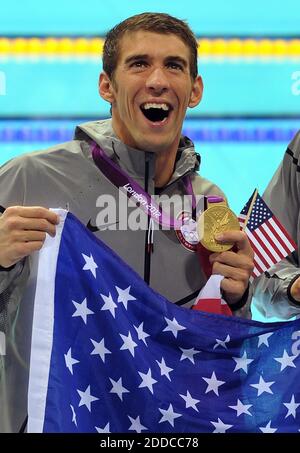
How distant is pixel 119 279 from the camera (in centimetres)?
222

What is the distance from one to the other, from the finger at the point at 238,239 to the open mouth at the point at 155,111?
37 cm

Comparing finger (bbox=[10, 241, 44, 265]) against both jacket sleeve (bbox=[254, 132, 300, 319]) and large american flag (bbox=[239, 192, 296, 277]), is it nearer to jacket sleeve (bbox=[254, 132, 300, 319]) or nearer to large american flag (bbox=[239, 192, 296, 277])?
large american flag (bbox=[239, 192, 296, 277])

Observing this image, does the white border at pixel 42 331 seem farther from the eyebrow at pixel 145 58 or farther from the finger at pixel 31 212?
the eyebrow at pixel 145 58

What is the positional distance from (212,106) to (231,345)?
11.7ft

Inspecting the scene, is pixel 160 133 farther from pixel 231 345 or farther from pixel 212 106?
pixel 212 106

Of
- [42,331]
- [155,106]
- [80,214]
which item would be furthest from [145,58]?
[42,331]

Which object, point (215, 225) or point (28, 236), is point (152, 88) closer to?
point (215, 225)

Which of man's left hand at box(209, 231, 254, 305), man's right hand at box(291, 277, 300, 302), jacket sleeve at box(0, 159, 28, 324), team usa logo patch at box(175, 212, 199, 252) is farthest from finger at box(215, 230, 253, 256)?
jacket sleeve at box(0, 159, 28, 324)

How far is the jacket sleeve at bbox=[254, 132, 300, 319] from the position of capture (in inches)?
104

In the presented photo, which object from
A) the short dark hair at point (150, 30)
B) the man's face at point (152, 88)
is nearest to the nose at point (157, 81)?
the man's face at point (152, 88)

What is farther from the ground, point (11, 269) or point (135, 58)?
point (135, 58)

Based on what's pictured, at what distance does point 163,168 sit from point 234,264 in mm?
360

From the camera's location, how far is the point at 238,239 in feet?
7.56

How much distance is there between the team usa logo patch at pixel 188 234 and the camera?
7.88ft
